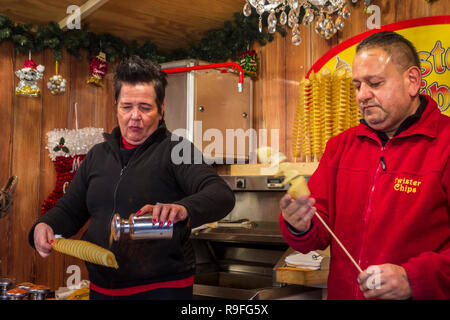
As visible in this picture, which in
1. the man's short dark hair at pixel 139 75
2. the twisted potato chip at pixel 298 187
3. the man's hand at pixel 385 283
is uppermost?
the man's short dark hair at pixel 139 75

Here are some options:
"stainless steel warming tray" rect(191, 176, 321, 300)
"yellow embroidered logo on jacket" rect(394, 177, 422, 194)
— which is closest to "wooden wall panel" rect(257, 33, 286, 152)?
"stainless steel warming tray" rect(191, 176, 321, 300)

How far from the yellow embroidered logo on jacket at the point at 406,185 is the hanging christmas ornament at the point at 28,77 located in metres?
3.43

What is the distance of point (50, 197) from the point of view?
4043 millimetres

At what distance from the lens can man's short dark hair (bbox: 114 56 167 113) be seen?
5.89ft

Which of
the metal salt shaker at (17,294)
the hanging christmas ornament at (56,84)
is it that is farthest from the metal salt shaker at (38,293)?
the hanging christmas ornament at (56,84)

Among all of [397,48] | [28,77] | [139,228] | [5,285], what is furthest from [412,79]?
[28,77]

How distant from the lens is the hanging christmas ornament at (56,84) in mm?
4129

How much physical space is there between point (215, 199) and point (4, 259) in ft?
9.93

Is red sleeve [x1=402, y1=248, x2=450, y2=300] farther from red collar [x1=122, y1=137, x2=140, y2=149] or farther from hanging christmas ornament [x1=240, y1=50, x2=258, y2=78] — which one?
hanging christmas ornament [x1=240, y1=50, x2=258, y2=78]

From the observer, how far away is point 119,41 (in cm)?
450

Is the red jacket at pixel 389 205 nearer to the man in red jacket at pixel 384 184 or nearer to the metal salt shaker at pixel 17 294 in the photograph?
the man in red jacket at pixel 384 184

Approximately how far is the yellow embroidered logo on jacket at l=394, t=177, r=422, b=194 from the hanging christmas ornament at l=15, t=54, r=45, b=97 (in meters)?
3.43

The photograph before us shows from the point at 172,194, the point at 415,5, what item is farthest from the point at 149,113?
the point at 415,5

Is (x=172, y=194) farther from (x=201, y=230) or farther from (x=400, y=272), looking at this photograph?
(x=201, y=230)
